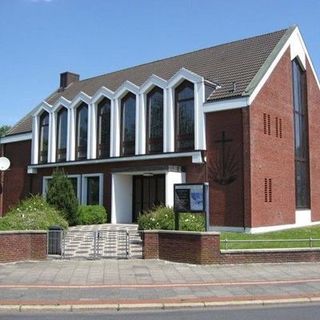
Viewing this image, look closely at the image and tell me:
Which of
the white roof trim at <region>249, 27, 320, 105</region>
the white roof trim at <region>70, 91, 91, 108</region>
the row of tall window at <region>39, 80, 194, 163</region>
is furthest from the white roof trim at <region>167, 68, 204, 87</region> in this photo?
the white roof trim at <region>70, 91, 91, 108</region>

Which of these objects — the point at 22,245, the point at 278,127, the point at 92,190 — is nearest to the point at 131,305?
the point at 22,245

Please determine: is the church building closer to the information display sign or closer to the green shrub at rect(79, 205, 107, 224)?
the green shrub at rect(79, 205, 107, 224)

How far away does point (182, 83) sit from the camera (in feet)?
92.3

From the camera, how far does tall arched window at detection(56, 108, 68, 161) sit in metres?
34.5

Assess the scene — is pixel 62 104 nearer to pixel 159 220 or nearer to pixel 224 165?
pixel 224 165

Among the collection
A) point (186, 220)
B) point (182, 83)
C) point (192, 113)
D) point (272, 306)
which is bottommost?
point (272, 306)

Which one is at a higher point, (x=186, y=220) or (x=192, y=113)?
(x=192, y=113)

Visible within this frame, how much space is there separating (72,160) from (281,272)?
2159 cm

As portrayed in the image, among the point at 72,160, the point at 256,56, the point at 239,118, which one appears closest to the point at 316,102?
the point at 256,56

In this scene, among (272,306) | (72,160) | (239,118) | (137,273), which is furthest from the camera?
(72,160)

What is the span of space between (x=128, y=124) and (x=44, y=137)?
26.9 ft

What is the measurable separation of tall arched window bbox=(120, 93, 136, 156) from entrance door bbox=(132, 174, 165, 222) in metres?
2.06

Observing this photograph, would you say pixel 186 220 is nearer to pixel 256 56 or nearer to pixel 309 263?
pixel 309 263

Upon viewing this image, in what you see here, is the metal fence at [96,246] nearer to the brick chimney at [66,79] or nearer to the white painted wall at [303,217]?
the white painted wall at [303,217]
